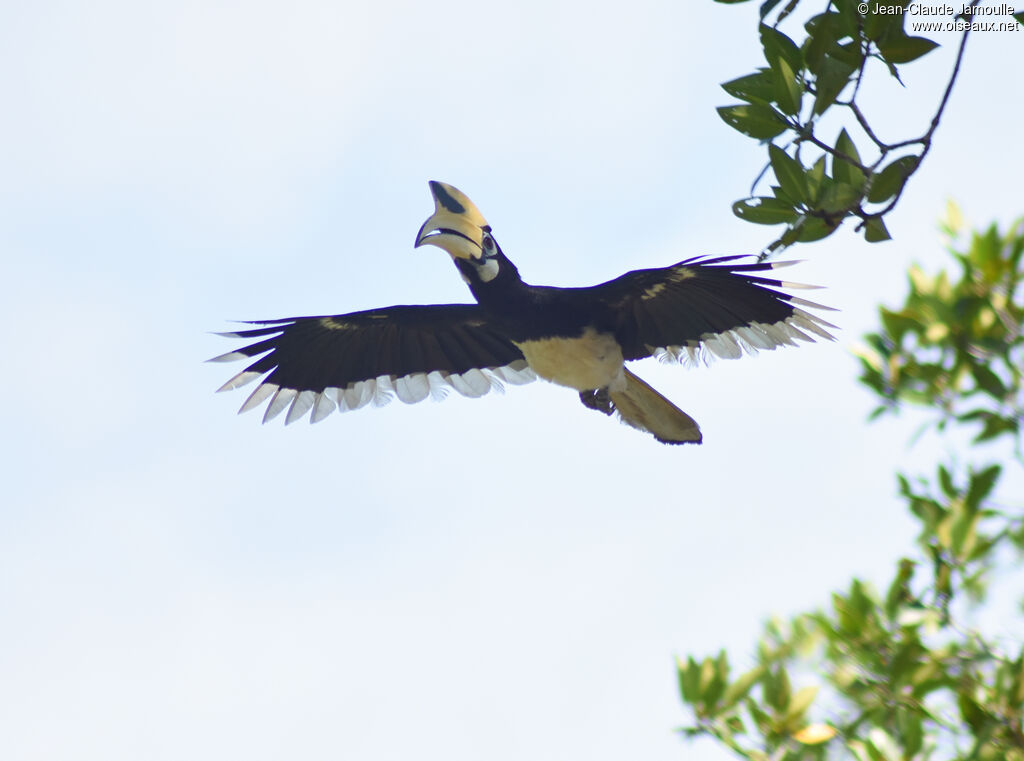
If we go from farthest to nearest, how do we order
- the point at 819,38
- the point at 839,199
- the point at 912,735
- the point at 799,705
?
the point at 839,199 < the point at 819,38 < the point at 799,705 < the point at 912,735

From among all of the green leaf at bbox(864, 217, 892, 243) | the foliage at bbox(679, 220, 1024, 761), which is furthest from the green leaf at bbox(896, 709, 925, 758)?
the green leaf at bbox(864, 217, 892, 243)

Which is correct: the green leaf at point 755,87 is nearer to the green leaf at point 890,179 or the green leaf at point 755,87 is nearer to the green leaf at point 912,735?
the green leaf at point 890,179

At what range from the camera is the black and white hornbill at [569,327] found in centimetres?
447

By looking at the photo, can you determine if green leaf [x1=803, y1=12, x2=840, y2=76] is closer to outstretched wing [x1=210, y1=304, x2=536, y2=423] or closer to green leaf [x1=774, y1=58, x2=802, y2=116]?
green leaf [x1=774, y1=58, x2=802, y2=116]

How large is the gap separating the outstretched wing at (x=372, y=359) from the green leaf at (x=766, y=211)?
2.46 m

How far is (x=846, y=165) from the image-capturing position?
2.62 meters

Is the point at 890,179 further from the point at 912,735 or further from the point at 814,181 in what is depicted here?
the point at 912,735

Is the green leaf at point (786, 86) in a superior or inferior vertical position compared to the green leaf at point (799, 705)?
superior

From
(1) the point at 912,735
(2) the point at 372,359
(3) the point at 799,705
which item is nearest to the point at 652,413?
(2) the point at 372,359

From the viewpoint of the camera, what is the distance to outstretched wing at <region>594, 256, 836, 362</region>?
439 centimetres

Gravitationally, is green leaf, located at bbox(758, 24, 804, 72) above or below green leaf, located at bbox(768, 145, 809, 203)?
above

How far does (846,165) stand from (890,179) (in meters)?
0.13

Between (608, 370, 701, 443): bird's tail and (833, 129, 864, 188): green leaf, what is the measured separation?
2.08m

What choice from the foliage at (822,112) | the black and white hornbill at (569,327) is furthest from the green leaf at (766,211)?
the black and white hornbill at (569,327)
